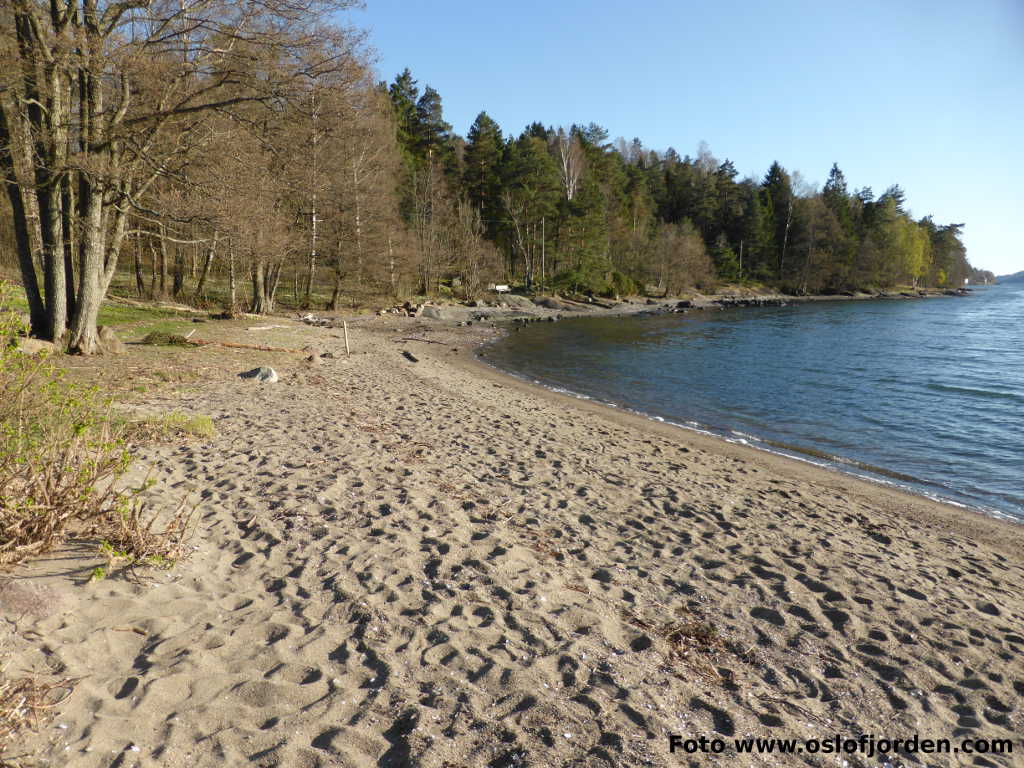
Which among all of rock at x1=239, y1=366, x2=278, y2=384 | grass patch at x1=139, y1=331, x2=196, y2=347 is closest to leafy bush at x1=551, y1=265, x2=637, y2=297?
grass patch at x1=139, y1=331, x2=196, y2=347

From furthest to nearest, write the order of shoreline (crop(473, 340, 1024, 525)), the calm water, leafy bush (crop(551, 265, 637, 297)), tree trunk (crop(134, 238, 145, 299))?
1. leafy bush (crop(551, 265, 637, 297))
2. tree trunk (crop(134, 238, 145, 299))
3. the calm water
4. shoreline (crop(473, 340, 1024, 525))

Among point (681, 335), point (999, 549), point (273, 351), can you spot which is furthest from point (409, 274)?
point (999, 549)

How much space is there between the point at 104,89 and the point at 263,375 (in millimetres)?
7921

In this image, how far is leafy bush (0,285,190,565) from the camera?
3816 mm

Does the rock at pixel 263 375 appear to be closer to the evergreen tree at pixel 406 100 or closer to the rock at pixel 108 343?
the rock at pixel 108 343

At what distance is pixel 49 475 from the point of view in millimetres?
3924

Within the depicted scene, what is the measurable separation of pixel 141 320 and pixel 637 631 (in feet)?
71.0

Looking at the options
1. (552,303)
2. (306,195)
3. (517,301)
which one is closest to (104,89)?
(306,195)

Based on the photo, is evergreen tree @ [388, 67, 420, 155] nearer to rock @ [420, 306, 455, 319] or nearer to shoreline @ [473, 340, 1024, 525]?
rock @ [420, 306, 455, 319]

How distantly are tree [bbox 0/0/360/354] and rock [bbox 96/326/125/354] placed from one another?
31 centimetres

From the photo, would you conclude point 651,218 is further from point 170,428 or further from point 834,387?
point 170,428

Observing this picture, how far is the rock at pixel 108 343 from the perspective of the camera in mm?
12844

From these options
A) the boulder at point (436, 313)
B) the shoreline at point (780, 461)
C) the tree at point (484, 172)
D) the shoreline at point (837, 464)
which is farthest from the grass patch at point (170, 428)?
the tree at point (484, 172)

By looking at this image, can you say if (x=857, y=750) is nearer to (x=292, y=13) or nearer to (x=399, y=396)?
(x=399, y=396)
